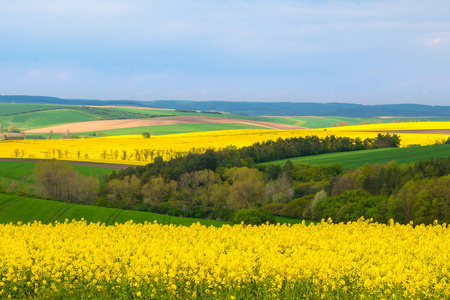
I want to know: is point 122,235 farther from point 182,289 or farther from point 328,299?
point 328,299

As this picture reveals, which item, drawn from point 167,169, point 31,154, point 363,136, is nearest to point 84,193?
point 167,169

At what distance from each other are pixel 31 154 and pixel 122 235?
108 metres

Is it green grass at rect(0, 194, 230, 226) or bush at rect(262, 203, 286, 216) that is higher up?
green grass at rect(0, 194, 230, 226)

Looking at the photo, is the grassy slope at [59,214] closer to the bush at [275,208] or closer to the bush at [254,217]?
the bush at [254,217]

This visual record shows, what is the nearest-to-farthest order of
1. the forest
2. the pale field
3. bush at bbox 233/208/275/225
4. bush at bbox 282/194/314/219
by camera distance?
the forest < bush at bbox 233/208/275/225 < bush at bbox 282/194/314/219 < the pale field

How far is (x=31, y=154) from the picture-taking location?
412ft

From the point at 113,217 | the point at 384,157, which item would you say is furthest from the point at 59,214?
the point at 384,157

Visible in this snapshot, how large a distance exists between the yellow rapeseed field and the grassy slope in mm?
35830

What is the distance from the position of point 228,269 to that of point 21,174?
9427 cm

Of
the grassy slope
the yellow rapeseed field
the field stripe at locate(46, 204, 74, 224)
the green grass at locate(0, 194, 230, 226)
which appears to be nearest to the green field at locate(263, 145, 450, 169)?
the grassy slope

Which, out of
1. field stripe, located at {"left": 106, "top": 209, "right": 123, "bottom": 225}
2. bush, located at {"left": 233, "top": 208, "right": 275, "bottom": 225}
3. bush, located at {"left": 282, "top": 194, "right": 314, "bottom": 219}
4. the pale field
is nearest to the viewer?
field stripe, located at {"left": 106, "top": 209, "right": 123, "bottom": 225}

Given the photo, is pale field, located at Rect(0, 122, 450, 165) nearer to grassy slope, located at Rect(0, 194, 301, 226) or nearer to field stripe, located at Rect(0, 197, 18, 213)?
field stripe, located at Rect(0, 197, 18, 213)

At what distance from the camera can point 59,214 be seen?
60.2m

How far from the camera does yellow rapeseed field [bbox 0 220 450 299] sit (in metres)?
17.0
